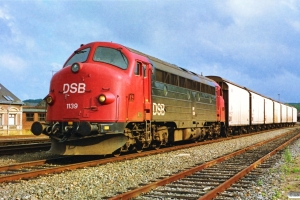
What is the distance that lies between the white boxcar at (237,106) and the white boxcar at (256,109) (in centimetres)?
138

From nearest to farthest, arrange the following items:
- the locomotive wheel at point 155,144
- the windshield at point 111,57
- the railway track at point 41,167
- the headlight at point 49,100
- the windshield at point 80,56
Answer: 1. the railway track at point 41,167
2. the headlight at point 49,100
3. the windshield at point 111,57
4. the windshield at point 80,56
5. the locomotive wheel at point 155,144

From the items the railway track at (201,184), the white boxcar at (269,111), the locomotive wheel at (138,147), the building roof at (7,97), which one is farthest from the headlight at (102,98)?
the building roof at (7,97)

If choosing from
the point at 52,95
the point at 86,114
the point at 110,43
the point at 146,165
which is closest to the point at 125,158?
the point at 146,165

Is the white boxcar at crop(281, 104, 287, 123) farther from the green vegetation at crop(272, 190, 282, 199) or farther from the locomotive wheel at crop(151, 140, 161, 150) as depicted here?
the green vegetation at crop(272, 190, 282, 199)

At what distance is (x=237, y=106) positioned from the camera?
2744cm

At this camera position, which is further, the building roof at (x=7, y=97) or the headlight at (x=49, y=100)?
the building roof at (x=7, y=97)

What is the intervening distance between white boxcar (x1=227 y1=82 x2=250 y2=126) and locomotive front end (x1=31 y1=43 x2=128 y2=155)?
15.7 m

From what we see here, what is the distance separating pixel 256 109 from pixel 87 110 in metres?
26.5

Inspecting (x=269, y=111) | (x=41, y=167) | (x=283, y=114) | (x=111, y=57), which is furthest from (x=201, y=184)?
(x=283, y=114)

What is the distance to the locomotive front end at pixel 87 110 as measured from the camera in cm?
1037

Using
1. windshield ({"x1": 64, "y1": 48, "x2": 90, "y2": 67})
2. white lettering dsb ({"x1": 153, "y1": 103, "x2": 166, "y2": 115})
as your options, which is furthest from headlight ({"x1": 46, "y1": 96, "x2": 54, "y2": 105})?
white lettering dsb ({"x1": 153, "y1": 103, "x2": 166, "y2": 115})

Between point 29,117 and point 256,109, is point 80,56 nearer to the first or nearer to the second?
point 256,109

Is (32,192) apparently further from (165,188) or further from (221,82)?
(221,82)

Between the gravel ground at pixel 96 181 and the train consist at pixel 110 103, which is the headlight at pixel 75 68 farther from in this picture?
the gravel ground at pixel 96 181
